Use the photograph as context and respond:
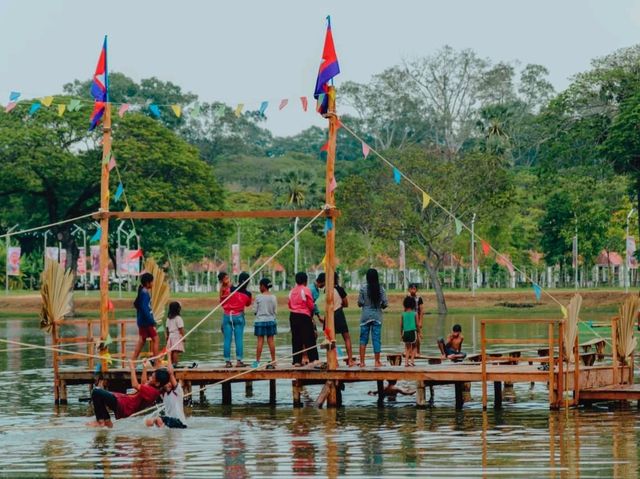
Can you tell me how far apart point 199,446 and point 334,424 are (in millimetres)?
3036

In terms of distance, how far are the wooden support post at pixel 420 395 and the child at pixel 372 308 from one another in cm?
96

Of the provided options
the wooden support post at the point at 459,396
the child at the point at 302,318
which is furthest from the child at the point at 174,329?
the wooden support post at the point at 459,396

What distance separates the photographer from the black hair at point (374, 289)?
2242 cm

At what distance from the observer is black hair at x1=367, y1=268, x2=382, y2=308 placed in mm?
22422

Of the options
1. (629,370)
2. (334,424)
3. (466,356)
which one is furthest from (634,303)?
(334,424)

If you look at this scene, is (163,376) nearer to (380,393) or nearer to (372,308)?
(372,308)

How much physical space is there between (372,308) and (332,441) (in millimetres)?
5008

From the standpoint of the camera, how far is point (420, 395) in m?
22.2

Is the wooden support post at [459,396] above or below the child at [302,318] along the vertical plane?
below

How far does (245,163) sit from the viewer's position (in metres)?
113

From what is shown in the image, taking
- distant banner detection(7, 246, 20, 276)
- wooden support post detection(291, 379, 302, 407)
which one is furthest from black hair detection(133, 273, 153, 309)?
distant banner detection(7, 246, 20, 276)

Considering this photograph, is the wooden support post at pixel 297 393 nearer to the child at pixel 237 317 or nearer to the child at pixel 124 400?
the child at pixel 237 317

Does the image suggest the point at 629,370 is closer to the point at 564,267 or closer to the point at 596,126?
the point at 596,126

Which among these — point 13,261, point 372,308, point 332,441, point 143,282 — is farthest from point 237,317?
point 13,261
